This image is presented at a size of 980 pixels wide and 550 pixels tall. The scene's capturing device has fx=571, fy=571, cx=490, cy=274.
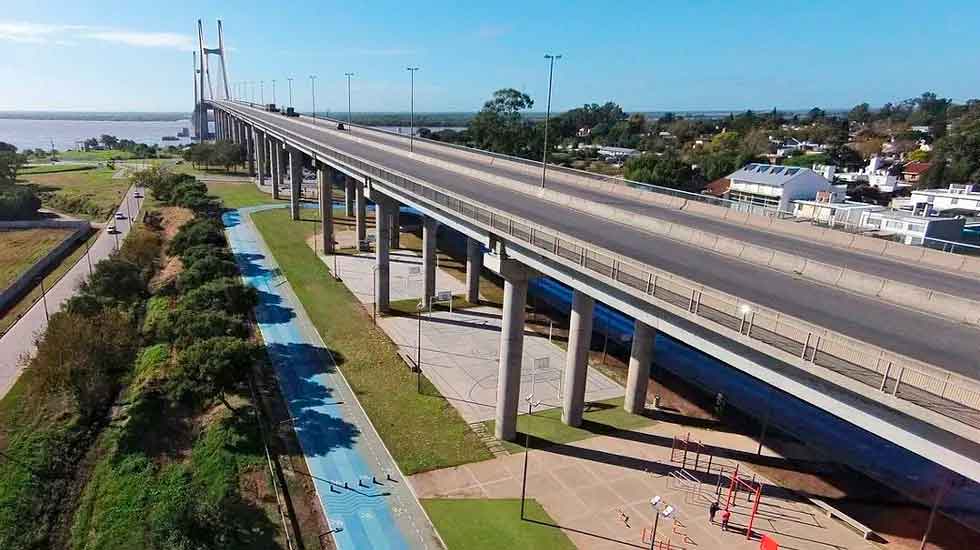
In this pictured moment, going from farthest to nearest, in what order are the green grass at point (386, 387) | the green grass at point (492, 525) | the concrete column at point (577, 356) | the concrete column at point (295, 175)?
the concrete column at point (295, 175) < the concrete column at point (577, 356) < the green grass at point (386, 387) < the green grass at point (492, 525)

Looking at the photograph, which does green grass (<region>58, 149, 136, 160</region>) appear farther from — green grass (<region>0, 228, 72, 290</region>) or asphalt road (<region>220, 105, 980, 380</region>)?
asphalt road (<region>220, 105, 980, 380</region>)

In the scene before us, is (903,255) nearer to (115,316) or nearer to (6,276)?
(115,316)

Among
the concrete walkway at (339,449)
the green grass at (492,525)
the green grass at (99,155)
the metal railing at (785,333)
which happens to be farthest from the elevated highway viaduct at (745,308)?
the green grass at (99,155)

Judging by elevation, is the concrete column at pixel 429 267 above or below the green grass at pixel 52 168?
above

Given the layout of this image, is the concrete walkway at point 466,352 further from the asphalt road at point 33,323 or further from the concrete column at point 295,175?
the concrete column at point 295,175

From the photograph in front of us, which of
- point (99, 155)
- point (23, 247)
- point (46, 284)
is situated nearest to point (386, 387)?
point (46, 284)

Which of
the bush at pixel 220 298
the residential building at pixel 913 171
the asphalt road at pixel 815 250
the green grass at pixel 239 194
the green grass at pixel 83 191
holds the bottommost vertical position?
the green grass at pixel 83 191

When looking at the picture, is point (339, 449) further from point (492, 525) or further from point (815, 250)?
point (815, 250)

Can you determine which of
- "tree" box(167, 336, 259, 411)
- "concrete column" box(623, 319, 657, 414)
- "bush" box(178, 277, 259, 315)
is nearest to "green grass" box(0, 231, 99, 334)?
"bush" box(178, 277, 259, 315)
